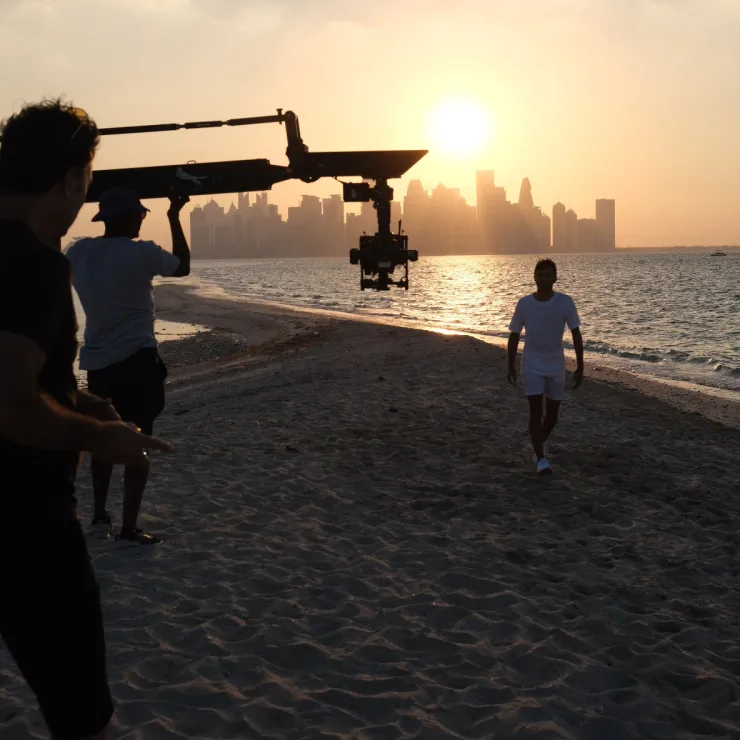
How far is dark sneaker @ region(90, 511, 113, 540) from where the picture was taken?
5.93m

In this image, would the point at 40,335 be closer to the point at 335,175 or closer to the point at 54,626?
the point at 54,626

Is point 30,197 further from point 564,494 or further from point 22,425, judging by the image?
point 564,494

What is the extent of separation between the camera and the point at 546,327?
7.61 metres

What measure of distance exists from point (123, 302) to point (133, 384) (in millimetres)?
570

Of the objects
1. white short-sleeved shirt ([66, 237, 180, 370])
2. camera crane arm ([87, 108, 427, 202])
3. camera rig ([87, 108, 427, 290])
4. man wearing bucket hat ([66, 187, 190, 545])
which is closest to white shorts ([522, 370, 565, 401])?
camera rig ([87, 108, 427, 290])

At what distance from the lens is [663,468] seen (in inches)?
349

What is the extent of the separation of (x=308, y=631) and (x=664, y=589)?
2636 mm

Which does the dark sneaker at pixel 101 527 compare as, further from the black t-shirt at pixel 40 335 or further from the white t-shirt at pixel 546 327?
the white t-shirt at pixel 546 327

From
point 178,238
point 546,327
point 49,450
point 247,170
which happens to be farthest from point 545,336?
point 49,450

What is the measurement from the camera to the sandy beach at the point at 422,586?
12.5ft

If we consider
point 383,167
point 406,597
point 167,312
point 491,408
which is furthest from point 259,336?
point 406,597

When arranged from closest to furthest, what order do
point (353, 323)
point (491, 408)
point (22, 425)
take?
1. point (22, 425)
2. point (491, 408)
3. point (353, 323)

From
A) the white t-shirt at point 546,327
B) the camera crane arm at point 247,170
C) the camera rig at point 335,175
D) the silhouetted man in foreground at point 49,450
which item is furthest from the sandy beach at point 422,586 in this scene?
the camera crane arm at point 247,170

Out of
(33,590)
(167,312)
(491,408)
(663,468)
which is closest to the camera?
(33,590)
